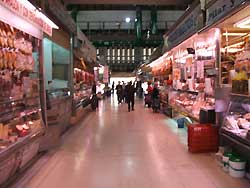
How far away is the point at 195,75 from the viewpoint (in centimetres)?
913

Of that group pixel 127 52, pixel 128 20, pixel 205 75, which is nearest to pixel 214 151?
pixel 205 75

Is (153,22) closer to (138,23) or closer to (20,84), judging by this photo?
(138,23)

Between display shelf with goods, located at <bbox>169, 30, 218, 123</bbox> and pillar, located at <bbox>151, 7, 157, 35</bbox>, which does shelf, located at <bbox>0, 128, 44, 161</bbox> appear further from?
pillar, located at <bbox>151, 7, 157, 35</bbox>

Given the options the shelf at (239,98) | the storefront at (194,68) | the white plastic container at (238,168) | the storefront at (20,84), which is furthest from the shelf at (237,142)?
the storefront at (20,84)

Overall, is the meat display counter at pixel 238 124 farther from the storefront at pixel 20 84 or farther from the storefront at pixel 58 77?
the storefront at pixel 58 77

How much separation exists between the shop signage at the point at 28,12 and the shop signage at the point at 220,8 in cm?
303

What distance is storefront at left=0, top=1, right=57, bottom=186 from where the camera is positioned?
4.57 metres

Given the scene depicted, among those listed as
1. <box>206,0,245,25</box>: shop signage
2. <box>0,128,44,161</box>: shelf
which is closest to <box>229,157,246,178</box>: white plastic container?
<box>206,0,245,25</box>: shop signage

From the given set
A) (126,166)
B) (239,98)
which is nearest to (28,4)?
(126,166)

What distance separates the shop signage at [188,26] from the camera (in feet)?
26.8

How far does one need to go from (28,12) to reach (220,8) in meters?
3.24

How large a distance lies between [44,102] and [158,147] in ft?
8.42

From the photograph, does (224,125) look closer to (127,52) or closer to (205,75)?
(205,75)

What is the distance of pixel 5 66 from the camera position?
473 cm
